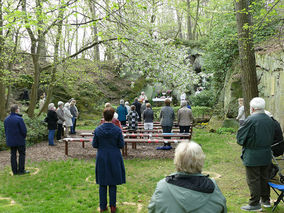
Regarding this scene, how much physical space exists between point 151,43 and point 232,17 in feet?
29.0

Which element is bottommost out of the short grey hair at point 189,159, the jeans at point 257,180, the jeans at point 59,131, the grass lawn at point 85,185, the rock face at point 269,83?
the grass lawn at point 85,185

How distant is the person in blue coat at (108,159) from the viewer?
4312 mm

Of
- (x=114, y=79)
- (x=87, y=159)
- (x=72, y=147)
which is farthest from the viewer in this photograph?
(x=114, y=79)

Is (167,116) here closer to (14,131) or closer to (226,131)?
(226,131)

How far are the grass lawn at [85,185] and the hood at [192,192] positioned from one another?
2.88 m

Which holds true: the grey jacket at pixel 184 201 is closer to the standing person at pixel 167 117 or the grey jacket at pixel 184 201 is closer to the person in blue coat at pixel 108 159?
the person in blue coat at pixel 108 159

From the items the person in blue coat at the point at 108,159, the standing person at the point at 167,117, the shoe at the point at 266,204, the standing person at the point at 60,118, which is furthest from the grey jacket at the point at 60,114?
the shoe at the point at 266,204

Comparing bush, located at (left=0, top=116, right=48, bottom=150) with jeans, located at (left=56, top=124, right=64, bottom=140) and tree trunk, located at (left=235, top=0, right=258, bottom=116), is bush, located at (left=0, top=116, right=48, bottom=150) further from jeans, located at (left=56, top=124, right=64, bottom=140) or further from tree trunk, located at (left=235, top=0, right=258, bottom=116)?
tree trunk, located at (left=235, top=0, right=258, bottom=116)

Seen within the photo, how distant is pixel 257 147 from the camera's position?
433 centimetres

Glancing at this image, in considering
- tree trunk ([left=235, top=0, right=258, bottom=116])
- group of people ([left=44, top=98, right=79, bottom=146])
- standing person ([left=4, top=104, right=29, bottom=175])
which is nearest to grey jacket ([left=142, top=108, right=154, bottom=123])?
group of people ([left=44, top=98, right=79, bottom=146])

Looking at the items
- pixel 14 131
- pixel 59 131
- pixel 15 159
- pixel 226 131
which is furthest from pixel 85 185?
pixel 226 131

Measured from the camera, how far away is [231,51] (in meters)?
15.6

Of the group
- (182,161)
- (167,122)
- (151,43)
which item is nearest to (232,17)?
(151,43)

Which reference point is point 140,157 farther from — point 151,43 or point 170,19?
point 170,19
